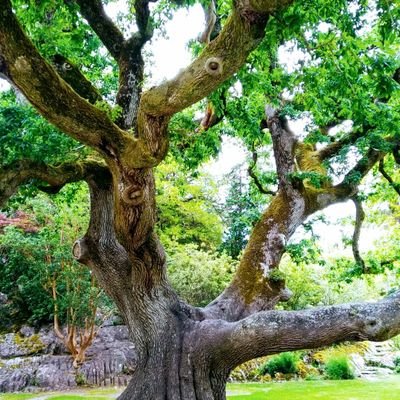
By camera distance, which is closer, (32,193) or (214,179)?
(32,193)

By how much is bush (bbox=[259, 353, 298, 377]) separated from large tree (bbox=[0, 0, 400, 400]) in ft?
25.5

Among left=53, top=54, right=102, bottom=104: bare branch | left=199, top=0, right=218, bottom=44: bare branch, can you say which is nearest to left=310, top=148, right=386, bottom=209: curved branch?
left=199, top=0, right=218, bottom=44: bare branch

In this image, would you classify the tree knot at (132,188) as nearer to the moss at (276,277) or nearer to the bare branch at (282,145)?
the moss at (276,277)

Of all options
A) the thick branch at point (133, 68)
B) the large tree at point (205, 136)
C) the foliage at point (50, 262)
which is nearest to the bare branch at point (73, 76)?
the large tree at point (205, 136)

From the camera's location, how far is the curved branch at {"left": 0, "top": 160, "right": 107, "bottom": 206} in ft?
15.6

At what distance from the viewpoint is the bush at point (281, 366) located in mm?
13086

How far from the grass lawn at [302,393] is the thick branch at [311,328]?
14.6 ft

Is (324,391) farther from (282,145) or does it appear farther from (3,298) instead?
(3,298)

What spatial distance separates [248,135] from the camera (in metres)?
6.76

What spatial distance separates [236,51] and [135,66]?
2.91 m

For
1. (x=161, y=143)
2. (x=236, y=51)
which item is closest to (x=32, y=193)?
(x=161, y=143)

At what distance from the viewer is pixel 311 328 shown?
441cm

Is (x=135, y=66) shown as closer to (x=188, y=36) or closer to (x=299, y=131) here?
(x=188, y=36)

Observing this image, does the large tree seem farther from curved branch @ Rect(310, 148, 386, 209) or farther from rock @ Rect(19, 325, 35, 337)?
rock @ Rect(19, 325, 35, 337)
